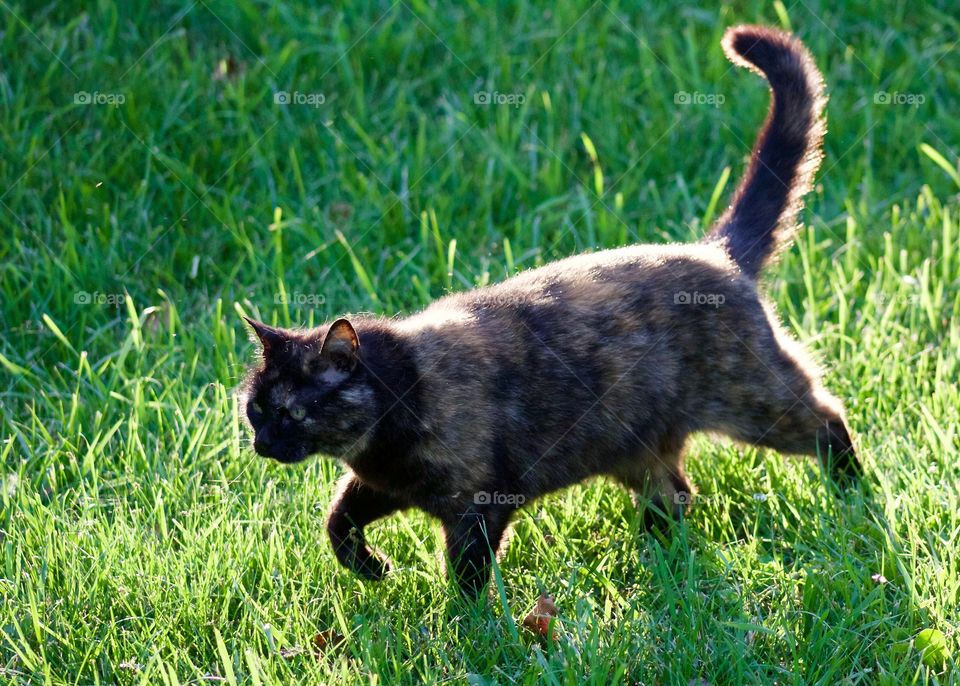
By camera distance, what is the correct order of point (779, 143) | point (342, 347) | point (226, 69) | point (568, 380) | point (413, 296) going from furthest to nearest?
1. point (226, 69)
2. point (413, 296)
3. point (779, 143)
4. point (568, 380)
5. point (342, 347)

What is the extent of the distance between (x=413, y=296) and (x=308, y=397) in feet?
5.95

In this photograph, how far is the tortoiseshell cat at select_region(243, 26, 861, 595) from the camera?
151 inches

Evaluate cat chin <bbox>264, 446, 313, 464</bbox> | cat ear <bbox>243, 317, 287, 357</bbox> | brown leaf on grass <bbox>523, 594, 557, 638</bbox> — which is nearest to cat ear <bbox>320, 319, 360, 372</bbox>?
cat ear <bbox>243, 317, 287, 357</bbox>

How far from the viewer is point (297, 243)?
599cm

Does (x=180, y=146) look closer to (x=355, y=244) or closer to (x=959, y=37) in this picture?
(x=355, y=244)

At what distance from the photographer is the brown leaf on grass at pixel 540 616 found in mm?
3822

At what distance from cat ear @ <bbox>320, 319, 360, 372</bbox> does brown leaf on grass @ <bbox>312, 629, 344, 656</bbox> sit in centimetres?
84

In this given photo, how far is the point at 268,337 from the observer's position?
3824 millimetres

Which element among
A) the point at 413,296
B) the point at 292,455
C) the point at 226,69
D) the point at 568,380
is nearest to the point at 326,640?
the point at 292,455

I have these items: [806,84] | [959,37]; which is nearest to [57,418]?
[806,84]

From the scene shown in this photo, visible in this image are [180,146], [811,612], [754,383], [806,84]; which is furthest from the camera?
[180,146]

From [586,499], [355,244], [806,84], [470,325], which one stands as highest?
[806,84]

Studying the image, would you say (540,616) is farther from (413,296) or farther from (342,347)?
(413,296)

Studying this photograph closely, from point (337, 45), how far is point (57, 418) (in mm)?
2989
